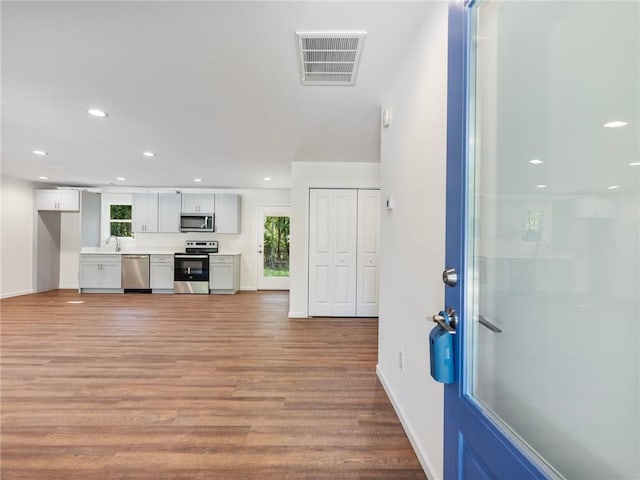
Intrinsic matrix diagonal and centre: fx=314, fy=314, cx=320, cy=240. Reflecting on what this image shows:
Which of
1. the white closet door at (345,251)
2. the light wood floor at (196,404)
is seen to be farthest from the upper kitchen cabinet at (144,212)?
the white closet door at (345,251)

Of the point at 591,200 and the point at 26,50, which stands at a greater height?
the point at 26,50

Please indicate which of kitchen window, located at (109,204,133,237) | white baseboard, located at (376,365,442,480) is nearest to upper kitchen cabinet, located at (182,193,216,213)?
kitchen window, located at (109,204,133,237)

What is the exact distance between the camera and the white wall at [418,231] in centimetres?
148

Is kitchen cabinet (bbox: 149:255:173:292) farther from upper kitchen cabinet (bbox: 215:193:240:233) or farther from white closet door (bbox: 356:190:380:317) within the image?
white closet door (bbox: 356:190:380:317)

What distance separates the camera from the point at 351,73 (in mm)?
2168

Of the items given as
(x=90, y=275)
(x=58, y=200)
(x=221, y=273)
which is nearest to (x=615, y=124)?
(x=221, y=273)

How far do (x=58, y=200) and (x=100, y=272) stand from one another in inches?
68.7

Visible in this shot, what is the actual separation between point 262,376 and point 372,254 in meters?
2.60

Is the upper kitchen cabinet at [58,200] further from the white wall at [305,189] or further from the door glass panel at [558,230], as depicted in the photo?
the door glass panel at [558,230]

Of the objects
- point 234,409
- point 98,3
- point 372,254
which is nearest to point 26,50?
point 98,3

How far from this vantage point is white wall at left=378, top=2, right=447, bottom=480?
1483 mm

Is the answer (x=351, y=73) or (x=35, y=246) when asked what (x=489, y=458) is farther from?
(x=35, y=246)

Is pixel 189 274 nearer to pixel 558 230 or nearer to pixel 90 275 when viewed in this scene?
pixel 90 275

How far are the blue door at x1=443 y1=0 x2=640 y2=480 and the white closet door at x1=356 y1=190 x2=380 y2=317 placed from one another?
371 centimetres
